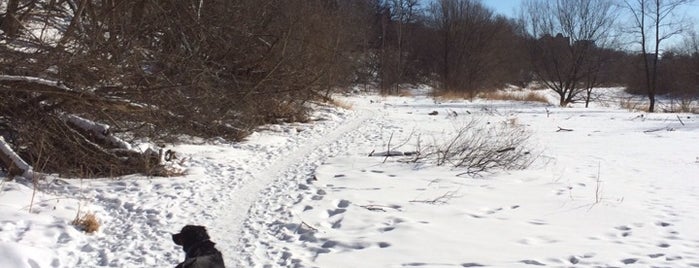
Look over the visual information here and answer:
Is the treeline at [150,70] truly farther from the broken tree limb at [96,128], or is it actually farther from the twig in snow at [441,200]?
the twig in snow at [441,200]

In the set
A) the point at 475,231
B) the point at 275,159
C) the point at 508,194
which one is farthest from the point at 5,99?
the point at 508,194

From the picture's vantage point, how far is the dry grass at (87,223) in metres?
5.67

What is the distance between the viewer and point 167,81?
844 cm

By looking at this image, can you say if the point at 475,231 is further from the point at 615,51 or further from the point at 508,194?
the point at 615,51

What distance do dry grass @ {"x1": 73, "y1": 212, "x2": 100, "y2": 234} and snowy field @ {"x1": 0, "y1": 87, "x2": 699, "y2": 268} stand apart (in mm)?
97

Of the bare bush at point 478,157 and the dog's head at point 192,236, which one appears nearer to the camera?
the dog's head at point 192,236

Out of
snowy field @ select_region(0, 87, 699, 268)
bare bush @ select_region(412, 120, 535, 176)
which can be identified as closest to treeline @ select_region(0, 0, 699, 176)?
snowy field @ select_region(0, 87, 699, 268)

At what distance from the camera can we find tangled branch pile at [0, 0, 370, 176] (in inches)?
277

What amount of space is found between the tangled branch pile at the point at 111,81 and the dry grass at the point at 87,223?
167 centimetres

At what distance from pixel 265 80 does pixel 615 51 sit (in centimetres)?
3137

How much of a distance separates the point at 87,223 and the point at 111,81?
260 centimetres

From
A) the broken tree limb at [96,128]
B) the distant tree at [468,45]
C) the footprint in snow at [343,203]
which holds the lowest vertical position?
the footprint in snow at [343,203]

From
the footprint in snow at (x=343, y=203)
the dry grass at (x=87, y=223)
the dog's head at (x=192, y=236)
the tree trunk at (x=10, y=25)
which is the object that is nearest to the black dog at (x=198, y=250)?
the dog's head at (x=192, y=236)

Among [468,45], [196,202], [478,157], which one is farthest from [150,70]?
[468,45]
